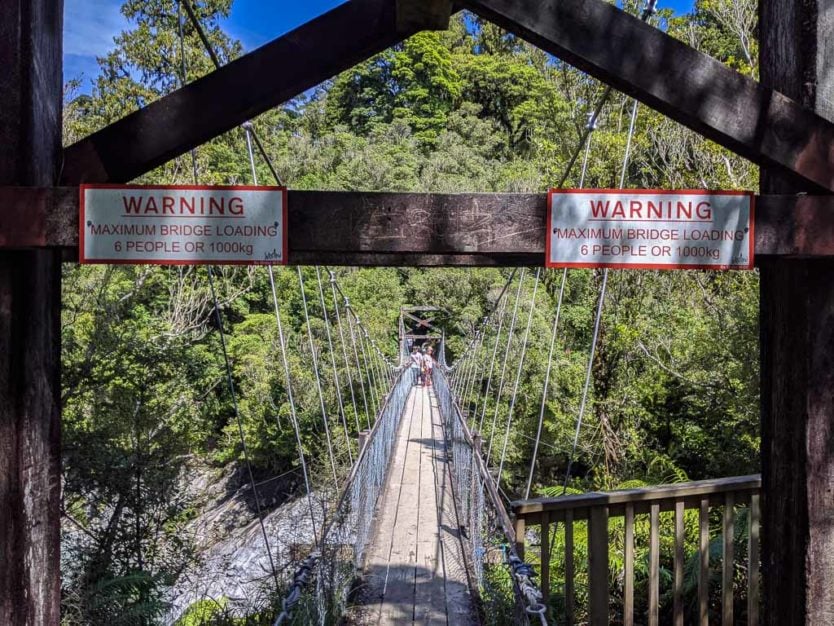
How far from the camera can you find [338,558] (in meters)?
2.62

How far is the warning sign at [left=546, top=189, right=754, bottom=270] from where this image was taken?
1350mm

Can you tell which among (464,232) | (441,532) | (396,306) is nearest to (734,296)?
(441,532)

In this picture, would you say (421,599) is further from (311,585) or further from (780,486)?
(780,486)

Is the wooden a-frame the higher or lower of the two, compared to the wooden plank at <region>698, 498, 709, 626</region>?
higher

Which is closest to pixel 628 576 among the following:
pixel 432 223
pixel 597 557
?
pixel 597 557

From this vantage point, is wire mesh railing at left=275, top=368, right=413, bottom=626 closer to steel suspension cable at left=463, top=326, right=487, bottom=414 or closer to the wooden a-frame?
the wooden a-frame

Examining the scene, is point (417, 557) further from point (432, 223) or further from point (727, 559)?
point (432, 223)

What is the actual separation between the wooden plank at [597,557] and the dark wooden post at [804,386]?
0.56 m

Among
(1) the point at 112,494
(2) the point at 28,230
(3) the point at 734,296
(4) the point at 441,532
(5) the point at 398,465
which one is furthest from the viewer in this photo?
(3) the point at 734,296

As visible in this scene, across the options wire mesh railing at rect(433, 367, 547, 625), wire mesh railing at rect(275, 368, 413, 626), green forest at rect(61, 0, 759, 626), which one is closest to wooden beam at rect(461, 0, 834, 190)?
wire mesh railing at rect(433, 367, 547, 625)

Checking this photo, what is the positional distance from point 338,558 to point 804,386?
73.1 inches

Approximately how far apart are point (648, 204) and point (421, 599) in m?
2.02

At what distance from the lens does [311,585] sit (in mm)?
2084

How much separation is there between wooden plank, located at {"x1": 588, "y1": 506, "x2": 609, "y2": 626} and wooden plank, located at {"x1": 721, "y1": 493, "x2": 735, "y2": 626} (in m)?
0.37
